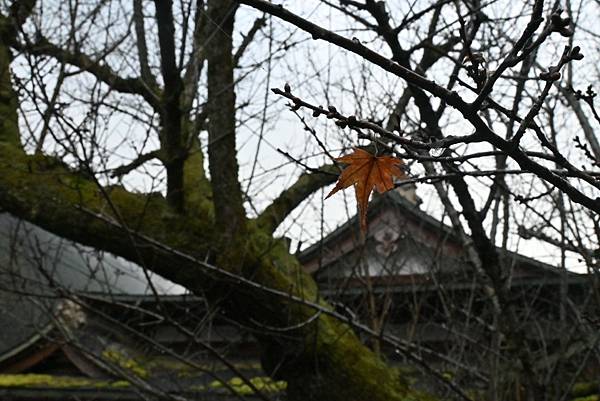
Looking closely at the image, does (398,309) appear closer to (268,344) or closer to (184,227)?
(268,344)

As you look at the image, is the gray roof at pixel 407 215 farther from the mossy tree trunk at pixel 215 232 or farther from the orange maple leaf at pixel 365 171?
the orange maple leaf at pixel 365 171

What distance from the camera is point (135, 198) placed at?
4.62 m

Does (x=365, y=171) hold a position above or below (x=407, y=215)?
below

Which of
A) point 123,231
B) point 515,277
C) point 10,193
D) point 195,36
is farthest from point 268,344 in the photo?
point 515,277

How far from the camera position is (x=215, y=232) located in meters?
4.40

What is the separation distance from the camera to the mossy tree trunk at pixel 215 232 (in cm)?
413

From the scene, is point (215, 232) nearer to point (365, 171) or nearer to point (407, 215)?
point (365, 171)

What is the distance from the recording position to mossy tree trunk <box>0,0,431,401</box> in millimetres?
4133

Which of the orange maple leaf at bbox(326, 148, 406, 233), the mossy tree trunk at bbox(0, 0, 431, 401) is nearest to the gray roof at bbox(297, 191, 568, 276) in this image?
the mossy tree trunk at bbox(0, 0, 431, 401)

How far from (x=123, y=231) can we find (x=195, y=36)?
155 cm

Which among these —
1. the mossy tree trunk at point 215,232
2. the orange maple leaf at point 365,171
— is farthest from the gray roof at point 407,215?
the orange maple leaf at point 365,171

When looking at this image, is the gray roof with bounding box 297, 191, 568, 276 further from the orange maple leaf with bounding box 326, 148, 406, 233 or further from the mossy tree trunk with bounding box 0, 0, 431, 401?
the orange maple leaf with bounding box 326, 148, 406, 233

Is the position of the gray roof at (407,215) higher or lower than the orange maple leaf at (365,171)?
higher

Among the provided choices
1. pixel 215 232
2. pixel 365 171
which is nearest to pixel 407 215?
pixel 215 232
